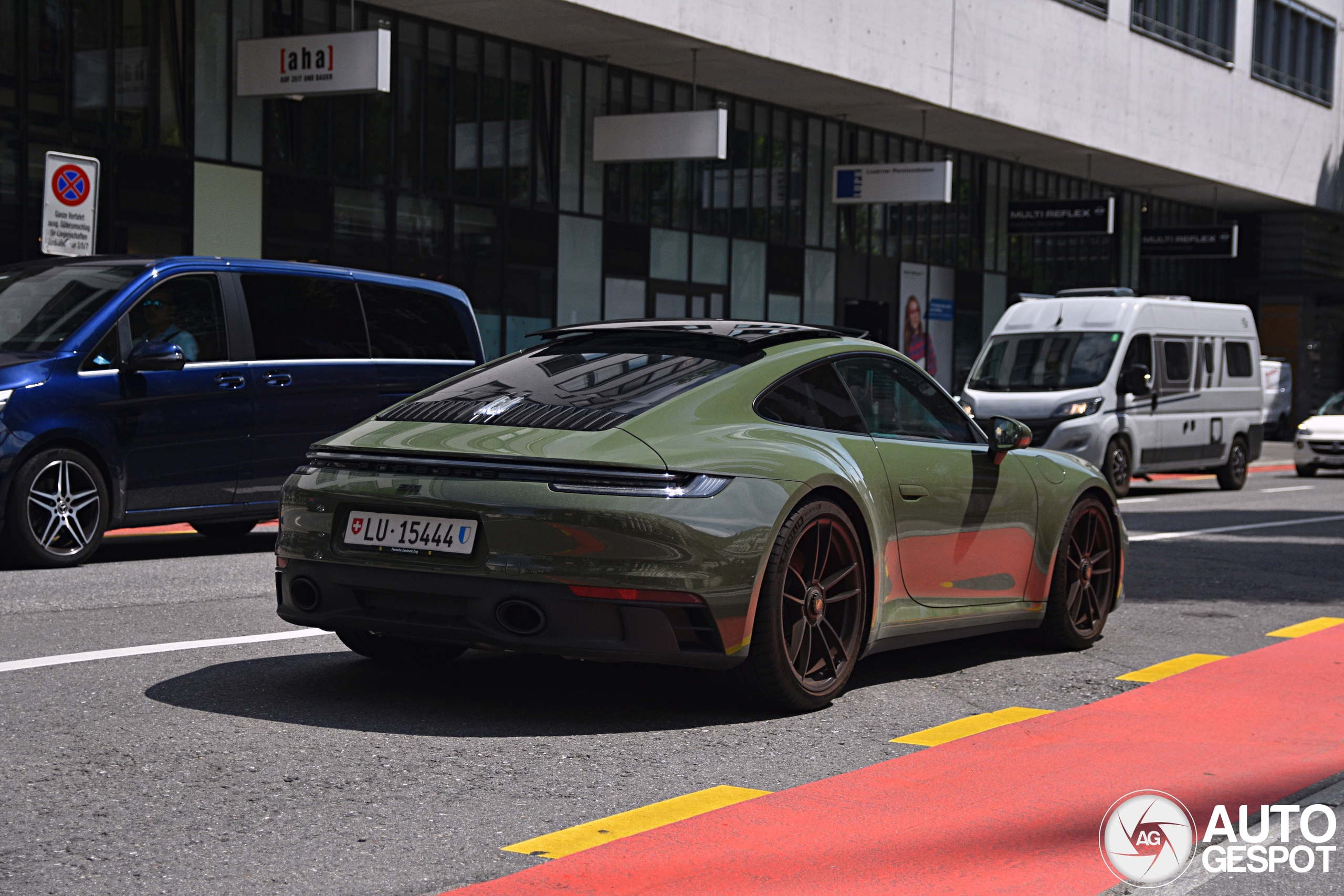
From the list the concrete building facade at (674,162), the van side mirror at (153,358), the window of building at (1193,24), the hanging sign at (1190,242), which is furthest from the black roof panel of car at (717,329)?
the hanging sign at (1190,242)

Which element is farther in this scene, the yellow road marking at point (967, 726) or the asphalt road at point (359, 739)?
the yellow road marking at point (967, 726)

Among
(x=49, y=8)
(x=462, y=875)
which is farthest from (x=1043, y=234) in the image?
(x=462, y=875)

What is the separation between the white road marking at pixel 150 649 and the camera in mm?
6133

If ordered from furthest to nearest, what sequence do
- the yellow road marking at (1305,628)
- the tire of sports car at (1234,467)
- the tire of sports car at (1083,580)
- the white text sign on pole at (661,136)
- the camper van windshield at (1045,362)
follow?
1. the white text sign on pole at (661,136)
2. the tire of sports car at (1234,467)
3. the camper van windshield at (1045,362)
4. the yellow road marking at (1305,628)
5. the tire of sports car at (1083,580)

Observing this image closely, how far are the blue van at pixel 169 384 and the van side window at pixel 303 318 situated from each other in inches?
0.4

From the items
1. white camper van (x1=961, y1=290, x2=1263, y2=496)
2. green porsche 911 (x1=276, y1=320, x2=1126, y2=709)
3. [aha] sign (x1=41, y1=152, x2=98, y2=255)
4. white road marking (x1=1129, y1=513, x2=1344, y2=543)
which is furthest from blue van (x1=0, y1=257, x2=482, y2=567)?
white camper van (x1=961, y1=290, x2=1263, y2=496)

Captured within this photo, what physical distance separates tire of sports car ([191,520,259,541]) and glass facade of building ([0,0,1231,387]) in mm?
7469

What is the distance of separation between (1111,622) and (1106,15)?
28.6 metres

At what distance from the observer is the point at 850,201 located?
29172mm

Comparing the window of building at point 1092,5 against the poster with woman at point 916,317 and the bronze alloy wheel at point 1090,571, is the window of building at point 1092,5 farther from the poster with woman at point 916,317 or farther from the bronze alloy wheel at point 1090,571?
the bronze alloy wheel at point 1090,571

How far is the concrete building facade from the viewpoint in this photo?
18969 millimetres

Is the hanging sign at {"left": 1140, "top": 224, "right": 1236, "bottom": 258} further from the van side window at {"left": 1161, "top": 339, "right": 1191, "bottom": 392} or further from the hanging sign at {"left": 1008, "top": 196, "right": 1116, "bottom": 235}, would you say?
the van side window at {"left": 1161, "top": 339, "right": 1191, "bottom": 392}

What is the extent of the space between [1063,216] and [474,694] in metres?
29.0

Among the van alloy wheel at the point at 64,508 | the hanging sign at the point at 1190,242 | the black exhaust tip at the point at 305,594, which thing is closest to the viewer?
the black exhaust tip at the point at 305,594
